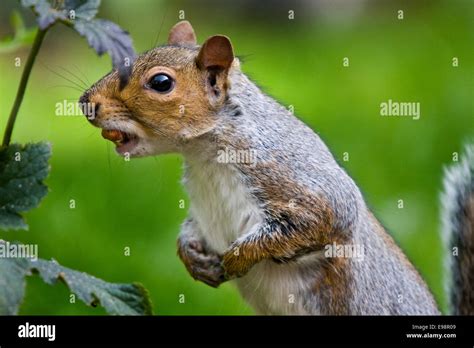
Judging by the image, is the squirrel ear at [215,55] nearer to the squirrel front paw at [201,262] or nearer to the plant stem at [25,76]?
the squirrel front paw at [201,262]

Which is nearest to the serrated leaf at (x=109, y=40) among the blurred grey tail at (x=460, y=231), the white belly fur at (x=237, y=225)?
the white belly fur at (x=237, y=225)

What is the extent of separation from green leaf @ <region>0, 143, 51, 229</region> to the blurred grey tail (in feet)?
5.04

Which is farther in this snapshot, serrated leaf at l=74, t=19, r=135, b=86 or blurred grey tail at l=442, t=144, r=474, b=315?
blurred grey tail at l=442, t=144, r=474, b=315

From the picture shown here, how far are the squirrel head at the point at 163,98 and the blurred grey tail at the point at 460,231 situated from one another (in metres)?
0.88

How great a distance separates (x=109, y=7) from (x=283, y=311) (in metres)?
1.37

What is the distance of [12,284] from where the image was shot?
168 centimetres

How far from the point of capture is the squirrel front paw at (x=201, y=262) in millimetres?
2553

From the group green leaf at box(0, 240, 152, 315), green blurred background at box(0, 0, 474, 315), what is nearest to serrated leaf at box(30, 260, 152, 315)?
green leaf at box(0, 240, 152, 315)

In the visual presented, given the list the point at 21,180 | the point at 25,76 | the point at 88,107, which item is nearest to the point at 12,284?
the point at 21,180

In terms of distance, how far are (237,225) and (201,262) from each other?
6.2 inches

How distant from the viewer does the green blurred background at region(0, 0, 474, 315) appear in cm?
344

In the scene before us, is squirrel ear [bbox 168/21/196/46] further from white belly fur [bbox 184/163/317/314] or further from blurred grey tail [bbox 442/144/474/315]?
blurred grey tail [bbox 442/144/474/315]

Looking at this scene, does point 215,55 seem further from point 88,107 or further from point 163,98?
point 88,107

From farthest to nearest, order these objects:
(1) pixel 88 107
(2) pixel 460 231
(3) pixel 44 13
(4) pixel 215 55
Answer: (2) pixel 460 231, (4) pixel 215 55, (1) pixel 88 107, (3) pixel 44 13
